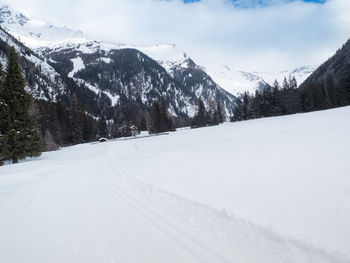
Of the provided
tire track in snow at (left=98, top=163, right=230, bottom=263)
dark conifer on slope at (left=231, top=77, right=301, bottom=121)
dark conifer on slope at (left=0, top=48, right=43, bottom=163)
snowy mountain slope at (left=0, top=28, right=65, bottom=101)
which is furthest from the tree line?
snowy mountain slope at (left=0, top=28, right=65, bottom=101)

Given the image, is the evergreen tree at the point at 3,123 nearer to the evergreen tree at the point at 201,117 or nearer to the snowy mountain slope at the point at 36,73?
the evergreen tree at the point at 201,117

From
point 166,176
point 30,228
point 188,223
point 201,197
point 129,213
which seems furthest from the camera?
point 166,176

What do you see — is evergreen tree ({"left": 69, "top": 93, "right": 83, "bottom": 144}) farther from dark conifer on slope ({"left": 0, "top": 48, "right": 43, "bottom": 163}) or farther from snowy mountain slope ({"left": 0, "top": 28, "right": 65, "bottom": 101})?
snowy mountain slope ({"left": 0, "top": 28, "right": 65, "bottom": 101})

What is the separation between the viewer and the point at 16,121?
72.1 ft

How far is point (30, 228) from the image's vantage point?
18.4 ft

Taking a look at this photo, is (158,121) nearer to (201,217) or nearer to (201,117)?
(201,117)

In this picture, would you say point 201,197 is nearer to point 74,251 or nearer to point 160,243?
point 160,243

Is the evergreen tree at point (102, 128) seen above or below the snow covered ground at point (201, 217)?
above

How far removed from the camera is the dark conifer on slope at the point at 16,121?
70.8 feet

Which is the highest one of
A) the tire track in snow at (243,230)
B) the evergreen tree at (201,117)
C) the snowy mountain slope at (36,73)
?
the snowy mountain slope at (36,73)

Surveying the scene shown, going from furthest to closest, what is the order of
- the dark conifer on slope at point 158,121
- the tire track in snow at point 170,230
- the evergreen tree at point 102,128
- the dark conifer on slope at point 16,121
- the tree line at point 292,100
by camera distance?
the evergreen tree at point 102,128
the tree line at point 292,100
the dark conifer on slope at point 158,121
the dark conifer on slope at point 16,121
the tire track in snow at point 170,230

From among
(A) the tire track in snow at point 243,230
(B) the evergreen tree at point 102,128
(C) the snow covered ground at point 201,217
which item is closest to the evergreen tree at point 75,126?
(B) the evergreen tree at point 102,128

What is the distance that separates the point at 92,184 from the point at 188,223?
21.0 ft

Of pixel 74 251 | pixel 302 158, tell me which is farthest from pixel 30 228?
pixel 302 158
